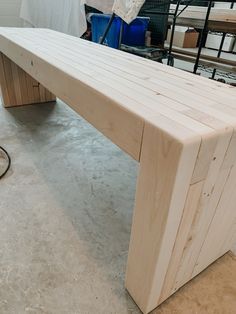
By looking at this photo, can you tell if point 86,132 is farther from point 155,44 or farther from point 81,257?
point 155,44

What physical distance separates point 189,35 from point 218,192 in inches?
183

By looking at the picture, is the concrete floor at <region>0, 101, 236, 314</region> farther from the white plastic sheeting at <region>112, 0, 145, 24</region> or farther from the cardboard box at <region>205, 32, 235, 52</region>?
the cardboard box at <region>205, 32, 235, 52</region>

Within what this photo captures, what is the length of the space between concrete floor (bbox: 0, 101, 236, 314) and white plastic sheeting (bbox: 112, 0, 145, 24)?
1165 mm

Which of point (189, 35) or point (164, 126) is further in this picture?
point (189, 35)

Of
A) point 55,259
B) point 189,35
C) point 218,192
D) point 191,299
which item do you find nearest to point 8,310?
point 55,259

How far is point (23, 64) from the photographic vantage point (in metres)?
1.18

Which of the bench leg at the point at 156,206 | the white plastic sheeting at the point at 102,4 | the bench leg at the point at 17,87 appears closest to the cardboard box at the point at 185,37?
the white plastic sheeting at the point at 102,4

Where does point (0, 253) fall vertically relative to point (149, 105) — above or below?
below

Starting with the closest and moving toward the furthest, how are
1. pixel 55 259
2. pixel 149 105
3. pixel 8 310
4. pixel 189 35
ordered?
1. pixel 149 105
2. pixel 8 310
3. pixel 55 259
4. pixel 189 35

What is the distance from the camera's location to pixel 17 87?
6.37 feet

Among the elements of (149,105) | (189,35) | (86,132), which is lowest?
(86,132)

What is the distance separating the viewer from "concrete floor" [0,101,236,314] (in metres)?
0.74

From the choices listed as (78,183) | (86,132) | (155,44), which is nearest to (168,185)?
(78,183)

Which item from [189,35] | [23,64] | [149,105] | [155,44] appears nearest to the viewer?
[149,105]
